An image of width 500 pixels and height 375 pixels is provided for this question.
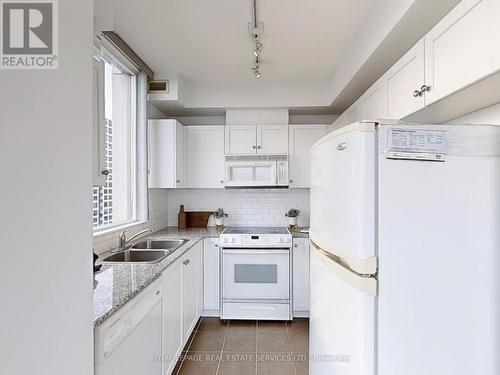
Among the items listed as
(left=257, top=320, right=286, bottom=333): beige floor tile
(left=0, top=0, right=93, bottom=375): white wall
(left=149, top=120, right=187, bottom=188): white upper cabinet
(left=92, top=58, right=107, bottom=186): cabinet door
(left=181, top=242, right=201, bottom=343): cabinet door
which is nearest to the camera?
(left=0, top=0, right=93, bottom=375): white wall

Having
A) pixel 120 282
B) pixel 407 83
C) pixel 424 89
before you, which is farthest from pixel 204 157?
pixel 424 89

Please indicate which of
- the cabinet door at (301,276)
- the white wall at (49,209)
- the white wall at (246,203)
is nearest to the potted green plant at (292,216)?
the white wall at (246,203)

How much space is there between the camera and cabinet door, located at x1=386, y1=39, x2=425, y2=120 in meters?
1.59

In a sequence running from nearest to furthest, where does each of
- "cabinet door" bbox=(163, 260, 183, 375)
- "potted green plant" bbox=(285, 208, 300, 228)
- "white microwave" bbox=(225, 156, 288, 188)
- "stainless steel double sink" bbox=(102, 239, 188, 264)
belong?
"cabinet door" bbox=(163, 260, 183, 375) → "stainless steel double sink" bbox=(102, 239, 188, 264) → "white microwave" bbox=(225, 156, 288, 188) → "potted green plant" bbox=(285, 208, 300, 228)

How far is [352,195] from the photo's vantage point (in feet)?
3.94

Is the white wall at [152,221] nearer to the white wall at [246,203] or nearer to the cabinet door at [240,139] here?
the white wall at [246,203]

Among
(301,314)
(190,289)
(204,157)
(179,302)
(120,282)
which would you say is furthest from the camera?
(204,157)

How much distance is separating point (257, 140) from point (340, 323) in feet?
8.01

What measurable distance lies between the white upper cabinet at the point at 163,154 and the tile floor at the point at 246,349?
153 centimetres

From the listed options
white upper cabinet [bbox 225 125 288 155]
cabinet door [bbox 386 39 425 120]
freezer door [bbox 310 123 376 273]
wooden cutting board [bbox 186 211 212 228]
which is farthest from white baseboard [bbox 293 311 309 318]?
cabinet door [bbox 386 39 425 120]

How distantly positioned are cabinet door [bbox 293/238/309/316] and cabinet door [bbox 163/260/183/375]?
1.26 meters

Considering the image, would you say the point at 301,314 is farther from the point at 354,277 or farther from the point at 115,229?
the point at 354,277

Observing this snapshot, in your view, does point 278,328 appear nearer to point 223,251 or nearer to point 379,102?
point 223,251

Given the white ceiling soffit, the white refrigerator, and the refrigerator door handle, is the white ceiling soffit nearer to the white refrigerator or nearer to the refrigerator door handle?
the white refrigerator
